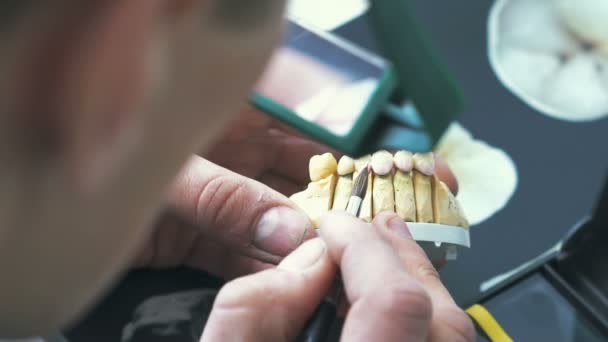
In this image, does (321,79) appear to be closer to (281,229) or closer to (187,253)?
(281,229)

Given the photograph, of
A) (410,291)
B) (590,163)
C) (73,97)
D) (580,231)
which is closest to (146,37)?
(73,97)

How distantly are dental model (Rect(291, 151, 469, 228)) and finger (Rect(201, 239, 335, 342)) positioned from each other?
69mm

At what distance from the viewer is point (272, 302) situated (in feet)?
1.20

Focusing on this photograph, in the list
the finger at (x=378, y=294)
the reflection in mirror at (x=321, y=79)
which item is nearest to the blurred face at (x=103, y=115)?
the reflection in mirror at (x=321, y=79)

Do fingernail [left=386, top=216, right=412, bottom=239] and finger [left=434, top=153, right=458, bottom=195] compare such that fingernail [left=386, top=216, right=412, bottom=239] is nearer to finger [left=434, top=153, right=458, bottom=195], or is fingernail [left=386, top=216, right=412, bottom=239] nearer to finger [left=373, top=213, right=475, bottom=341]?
finger [left=373, top=213, right=475, bottom=341]

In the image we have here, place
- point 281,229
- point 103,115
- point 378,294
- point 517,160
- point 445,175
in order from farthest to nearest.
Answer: point 517,160 → point 445,175 → point 281,229 → point 378,294 → point 103,115

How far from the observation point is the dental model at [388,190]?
0.45 metres

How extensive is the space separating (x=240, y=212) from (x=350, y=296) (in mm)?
116

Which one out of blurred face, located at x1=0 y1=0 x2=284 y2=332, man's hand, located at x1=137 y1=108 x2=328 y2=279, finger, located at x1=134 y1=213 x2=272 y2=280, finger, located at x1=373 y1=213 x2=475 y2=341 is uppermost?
blurred face, located at x1=0 y1=0 x2=284 y2=332

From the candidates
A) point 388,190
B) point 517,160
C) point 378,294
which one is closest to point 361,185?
point 388,190

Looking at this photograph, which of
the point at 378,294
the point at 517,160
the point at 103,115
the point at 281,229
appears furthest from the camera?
the point at 517,160

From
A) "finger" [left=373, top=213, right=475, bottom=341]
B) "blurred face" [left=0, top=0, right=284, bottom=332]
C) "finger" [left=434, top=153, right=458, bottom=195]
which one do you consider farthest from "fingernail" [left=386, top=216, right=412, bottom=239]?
"blurred face" [left=0, top=0, right=284, bottom=332]

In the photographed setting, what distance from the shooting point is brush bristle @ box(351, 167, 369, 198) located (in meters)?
0.45

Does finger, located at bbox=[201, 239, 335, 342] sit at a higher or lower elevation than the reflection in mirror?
lower
